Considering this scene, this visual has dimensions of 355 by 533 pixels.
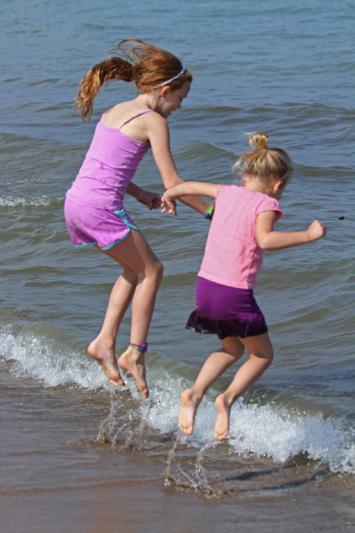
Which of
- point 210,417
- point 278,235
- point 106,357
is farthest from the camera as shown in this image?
point 210,417

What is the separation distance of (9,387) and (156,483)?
6.18 ft

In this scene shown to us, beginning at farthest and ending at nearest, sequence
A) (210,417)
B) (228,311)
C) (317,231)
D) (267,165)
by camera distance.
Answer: (210,417)
(228,311)
(267,165)
(317,231)

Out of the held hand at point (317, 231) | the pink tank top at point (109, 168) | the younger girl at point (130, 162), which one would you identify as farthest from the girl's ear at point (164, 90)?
the held hand at point (317, 231)

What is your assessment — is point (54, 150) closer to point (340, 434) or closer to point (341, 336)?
point (341, 336)

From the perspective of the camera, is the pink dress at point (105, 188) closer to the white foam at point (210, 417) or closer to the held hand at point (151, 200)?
the held hand at point (151, 200)

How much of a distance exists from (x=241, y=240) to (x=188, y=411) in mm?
883

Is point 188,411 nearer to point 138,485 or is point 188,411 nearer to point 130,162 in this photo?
point 138,485

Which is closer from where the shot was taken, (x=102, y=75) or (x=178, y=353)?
(x=102, y=75)

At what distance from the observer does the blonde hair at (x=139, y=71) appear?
5.37 metres

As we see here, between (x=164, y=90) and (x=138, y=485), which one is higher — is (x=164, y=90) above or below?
above

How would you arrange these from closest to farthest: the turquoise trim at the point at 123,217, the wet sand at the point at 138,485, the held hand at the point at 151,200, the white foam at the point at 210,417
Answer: the wet sand at the point at 138,485 < the turquoise trim at the point at 123,217 < the held hand at the point at 151,200 < the white foam at the point at 210,417

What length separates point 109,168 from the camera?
543 centimetres

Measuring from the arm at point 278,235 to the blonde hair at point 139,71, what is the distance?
86 cm

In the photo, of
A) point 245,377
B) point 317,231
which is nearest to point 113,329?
point 245,377
